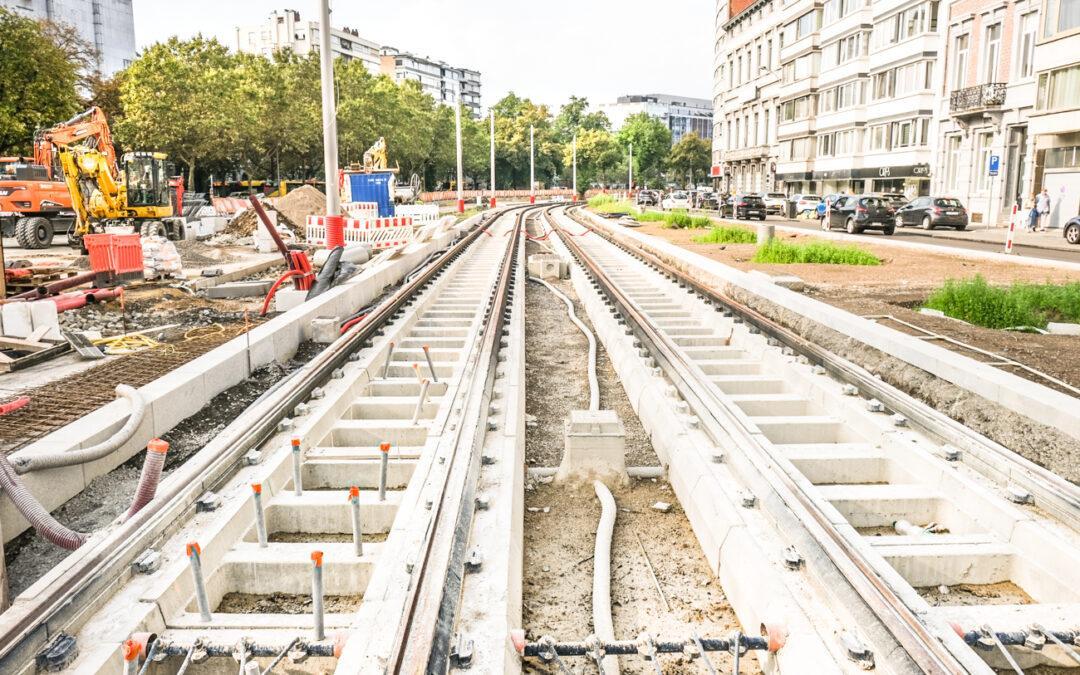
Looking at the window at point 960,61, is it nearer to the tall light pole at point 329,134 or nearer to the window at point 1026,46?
the window at point 1026,46

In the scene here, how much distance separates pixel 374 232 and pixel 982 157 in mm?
30658

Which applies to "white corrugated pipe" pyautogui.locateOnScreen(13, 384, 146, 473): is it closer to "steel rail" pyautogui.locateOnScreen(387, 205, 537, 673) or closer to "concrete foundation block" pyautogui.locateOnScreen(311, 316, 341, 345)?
"steel rail" pyautogui.locateOnScreen(387, 205, 537, 673)

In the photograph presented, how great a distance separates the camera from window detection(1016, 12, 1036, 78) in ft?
114

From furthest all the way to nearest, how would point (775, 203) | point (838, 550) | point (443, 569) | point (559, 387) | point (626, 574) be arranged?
1. point (775, 203)
2. point (559, 387)
3. point (626, 574)
4. point (838, 550)
5. point (443, 569)

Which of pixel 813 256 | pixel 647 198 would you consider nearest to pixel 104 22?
pixel 647 198

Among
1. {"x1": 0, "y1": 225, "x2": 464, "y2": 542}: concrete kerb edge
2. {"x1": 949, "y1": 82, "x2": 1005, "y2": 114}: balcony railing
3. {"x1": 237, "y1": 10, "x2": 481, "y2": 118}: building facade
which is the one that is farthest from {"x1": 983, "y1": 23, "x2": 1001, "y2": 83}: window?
{"x1": 237, "y1": 10, "x2": 481, "y2": 118}: building facade

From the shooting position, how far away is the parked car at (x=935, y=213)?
32.6 metres

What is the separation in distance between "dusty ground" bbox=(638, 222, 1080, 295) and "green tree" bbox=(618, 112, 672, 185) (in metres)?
104

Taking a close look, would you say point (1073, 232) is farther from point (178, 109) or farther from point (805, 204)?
point (178, 109)

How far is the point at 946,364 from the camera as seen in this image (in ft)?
23.4

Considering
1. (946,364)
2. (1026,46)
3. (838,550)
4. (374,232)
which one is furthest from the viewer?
(1026,46)

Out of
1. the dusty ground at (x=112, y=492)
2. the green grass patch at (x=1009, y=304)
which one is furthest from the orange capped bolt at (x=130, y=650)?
the green grass patch at (x=1009, y=304)

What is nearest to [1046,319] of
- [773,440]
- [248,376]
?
[773,440]

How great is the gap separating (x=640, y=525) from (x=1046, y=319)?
795 cm
